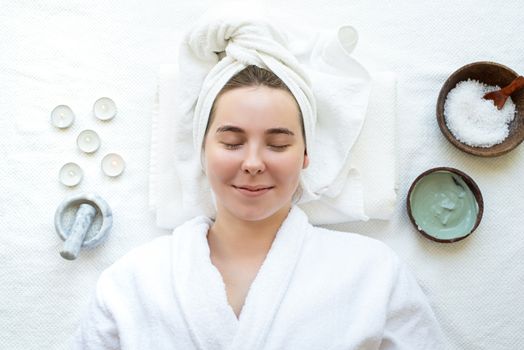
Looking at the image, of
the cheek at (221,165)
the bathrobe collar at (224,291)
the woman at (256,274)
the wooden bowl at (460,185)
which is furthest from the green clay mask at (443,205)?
the cheek at (221,165)

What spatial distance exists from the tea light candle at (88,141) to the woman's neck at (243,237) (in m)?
0.52

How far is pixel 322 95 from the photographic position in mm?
1479

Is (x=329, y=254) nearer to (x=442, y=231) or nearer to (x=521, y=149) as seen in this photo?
(x=442, y=231)

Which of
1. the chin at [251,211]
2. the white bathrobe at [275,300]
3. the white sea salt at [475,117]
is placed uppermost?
the white sea salt at [475,117]

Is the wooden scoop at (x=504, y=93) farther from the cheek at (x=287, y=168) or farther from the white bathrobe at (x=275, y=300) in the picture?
the cheek at (x=287, y=168)

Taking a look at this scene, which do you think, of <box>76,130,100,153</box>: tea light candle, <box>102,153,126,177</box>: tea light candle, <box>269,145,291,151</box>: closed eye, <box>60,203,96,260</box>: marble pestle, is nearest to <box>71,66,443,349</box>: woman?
<box>269,145,291,151</box>: closed eye

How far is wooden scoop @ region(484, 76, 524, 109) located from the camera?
5.14 ft

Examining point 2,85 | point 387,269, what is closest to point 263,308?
point 387,269

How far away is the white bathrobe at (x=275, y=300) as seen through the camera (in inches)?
51.3

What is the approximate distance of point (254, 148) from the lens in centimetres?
122

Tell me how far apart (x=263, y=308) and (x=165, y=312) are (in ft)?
0.88

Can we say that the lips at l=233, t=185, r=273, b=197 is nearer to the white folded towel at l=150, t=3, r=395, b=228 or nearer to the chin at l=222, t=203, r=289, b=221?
the chin at l=222, t=203, r=289, b=221

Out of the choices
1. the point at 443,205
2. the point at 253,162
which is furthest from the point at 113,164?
the point at 443,205

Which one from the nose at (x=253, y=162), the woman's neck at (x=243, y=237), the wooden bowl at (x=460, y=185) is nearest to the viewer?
the nose at (x=253, y=162)
